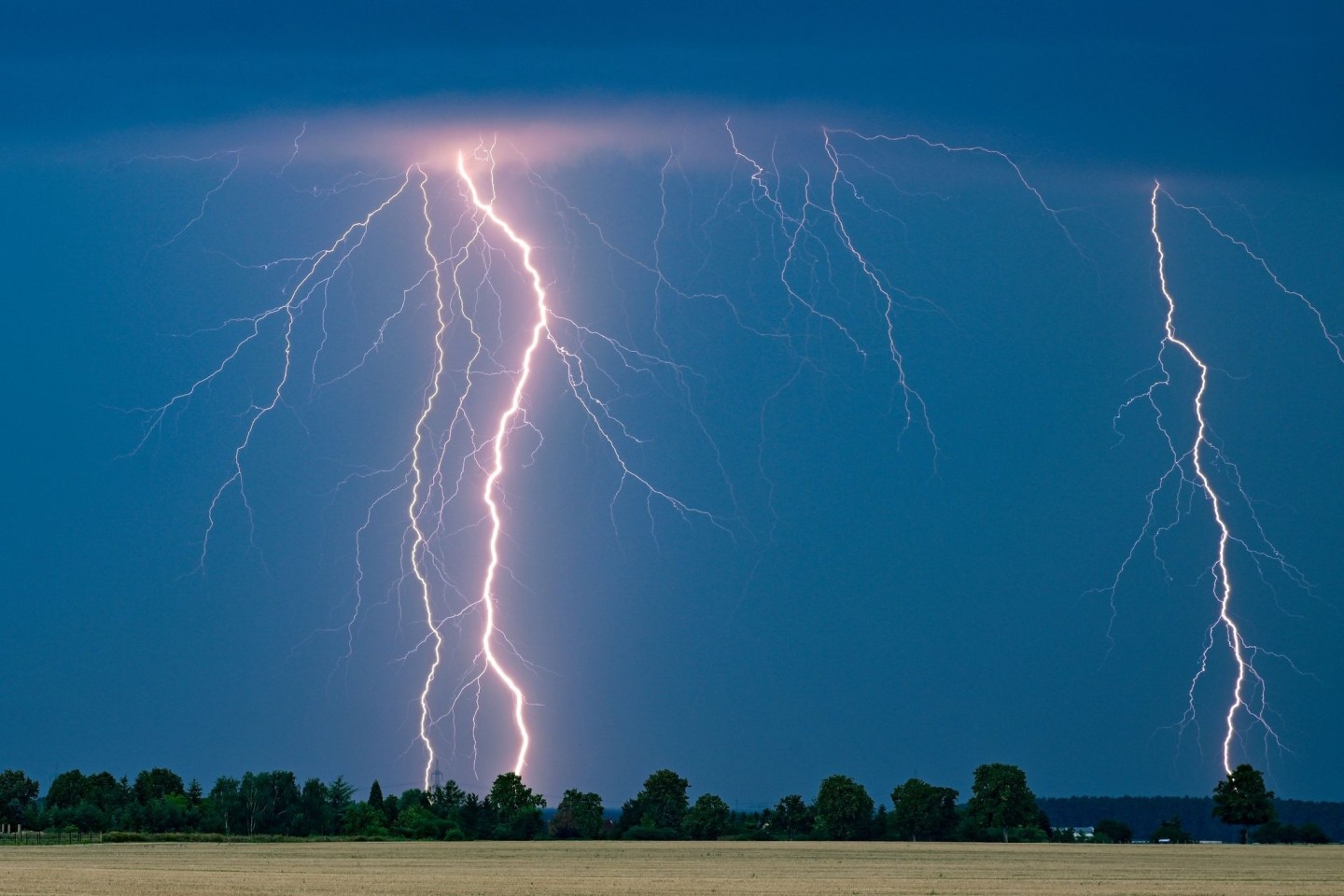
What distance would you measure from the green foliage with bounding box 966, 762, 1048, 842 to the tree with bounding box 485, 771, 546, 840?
19237 mm

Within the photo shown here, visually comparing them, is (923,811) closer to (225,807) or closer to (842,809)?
(842,809)

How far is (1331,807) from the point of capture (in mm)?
101625

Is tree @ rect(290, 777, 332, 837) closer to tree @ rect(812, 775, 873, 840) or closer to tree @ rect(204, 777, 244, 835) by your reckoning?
tree @ rect(204, 777, 244, 835)

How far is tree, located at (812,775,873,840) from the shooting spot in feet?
205

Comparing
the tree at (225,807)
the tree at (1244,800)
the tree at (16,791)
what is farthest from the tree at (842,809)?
the tree at (16,791)

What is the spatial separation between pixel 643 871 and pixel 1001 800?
125ft

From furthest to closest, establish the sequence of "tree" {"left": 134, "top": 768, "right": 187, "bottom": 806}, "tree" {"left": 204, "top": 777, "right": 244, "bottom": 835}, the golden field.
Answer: "tree" {"left": 134, "top": 768, "right": 187, "bottom": 806}
"tree" {"left": 204, "top": 777, "right": 244, "bottom": 835}
the golden field

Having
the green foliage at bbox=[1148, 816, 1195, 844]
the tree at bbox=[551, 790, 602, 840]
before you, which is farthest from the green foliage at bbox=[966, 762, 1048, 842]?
the tree at bbox=[551, 790, 602, 840]

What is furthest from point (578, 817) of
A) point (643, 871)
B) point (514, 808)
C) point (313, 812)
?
point (643, 871)

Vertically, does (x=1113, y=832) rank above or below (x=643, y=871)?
above

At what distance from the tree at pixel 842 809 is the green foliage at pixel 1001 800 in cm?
486

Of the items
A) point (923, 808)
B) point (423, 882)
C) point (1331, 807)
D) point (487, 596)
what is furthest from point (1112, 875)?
point (1331, 807)

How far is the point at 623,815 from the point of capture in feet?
217

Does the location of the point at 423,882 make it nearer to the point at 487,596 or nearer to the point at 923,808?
the point at 487,596
